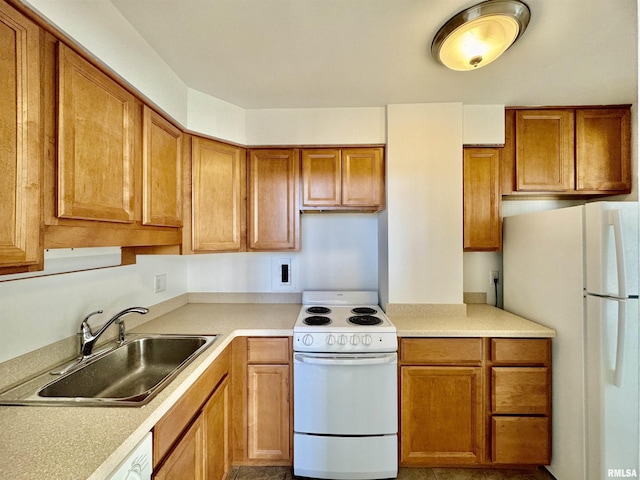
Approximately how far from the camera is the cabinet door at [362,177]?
81.7 inches

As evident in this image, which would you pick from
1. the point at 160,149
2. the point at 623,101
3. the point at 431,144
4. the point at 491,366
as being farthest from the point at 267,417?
the point at 623,101

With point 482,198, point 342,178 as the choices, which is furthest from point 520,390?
point 342,178

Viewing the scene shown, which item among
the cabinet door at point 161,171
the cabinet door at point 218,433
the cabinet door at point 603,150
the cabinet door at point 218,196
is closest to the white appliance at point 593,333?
the cabinet door at point 603,150

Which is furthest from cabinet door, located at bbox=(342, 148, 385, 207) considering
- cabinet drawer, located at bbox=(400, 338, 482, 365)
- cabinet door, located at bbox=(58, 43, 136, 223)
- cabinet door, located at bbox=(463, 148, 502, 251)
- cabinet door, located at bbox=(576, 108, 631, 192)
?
cabinet door, located at bbox=(576, 108, 631, 192)

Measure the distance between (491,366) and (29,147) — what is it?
→ 2339 millimetres

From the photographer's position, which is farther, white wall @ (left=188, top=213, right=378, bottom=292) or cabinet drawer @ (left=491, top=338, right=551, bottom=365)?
white wall @ (left=188, top=213, right=378, bottom=292)

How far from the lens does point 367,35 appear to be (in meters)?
1.34

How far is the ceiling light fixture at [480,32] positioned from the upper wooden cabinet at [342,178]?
2.56ft

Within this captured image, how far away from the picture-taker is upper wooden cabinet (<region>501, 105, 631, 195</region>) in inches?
79.1

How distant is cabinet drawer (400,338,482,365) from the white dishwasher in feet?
Result: 4.37

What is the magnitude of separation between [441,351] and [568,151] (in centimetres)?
173

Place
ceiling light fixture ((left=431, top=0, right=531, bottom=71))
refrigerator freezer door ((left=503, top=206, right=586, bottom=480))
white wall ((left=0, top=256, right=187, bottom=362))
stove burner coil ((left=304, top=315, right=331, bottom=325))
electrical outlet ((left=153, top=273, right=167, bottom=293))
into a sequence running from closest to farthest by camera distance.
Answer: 1. white wall ((left=0, top=256, right=187, bottom=362))
2. ceiling light fixture ((left=431, top=0, right=531, bottom=71))
3. refrigerator freezer door ((left=503, top=206, right=586, bottom=480))
4. stove burner coil ((left=304, top=315, right=331, bottom=325))
5. electrical outlet ((left=153, top=273, right=167, bottom=293))

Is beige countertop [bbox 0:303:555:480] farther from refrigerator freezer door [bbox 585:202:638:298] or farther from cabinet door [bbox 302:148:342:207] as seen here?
refrigerator freezer door [bbox 585:202:638:298]

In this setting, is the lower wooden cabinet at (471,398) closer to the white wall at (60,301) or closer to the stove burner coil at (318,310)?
the stove burner coil at (318,310)
